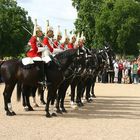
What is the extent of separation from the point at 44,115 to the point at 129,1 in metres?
54.5

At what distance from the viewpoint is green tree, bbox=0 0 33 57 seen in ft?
258

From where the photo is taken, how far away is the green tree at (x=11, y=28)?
78.6 m

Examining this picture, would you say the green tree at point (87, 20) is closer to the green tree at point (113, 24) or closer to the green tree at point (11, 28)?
the green tree at point (113, 24)

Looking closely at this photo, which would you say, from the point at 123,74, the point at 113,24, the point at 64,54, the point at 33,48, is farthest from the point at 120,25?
the point at 33,48

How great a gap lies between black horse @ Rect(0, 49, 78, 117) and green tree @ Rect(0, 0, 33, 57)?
62.9 meters

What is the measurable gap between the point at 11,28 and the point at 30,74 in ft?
216

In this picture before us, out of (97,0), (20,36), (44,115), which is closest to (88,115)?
(44,115)

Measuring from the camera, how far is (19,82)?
15.4 meters

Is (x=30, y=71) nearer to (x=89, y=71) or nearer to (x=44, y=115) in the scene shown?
(x=44, y=115)

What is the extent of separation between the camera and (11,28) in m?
79.9

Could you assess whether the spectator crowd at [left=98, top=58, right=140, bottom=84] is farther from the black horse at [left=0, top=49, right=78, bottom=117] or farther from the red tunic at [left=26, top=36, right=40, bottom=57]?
the red tunic at [left=26, top=36, right=40, bottom=57]

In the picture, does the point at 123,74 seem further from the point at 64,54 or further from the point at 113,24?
the point at 113,24

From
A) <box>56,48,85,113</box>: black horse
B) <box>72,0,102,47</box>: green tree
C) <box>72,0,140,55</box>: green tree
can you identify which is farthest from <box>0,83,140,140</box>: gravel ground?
<box>72,0,102,47</box>: green tree

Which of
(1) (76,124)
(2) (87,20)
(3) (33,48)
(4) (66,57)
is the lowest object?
(1) (76,124)
